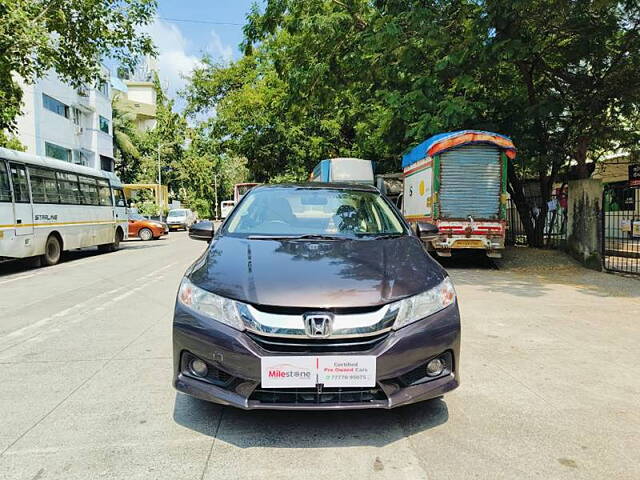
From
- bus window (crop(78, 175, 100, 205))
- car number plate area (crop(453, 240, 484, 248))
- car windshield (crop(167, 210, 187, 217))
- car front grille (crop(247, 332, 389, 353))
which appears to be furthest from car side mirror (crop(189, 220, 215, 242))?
car windshield (crop(167, 210, 187, 217))

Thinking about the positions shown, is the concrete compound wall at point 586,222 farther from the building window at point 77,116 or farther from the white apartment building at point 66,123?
the building window at point 77,116

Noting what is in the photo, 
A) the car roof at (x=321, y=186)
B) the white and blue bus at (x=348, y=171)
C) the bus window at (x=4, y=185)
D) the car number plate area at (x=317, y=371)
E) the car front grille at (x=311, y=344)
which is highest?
the white and blue bus at (x=348, y=171)

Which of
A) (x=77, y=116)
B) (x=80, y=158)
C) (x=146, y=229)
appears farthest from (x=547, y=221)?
(x=77, y=116)

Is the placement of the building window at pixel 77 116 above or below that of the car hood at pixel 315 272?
above

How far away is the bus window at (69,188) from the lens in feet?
47.9

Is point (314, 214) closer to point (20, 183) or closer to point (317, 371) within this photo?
point (317, 371)

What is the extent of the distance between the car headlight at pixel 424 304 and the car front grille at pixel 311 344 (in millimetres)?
230

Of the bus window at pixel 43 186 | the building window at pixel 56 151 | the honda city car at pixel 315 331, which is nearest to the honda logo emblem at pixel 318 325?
the honda city car at pixel 315 331

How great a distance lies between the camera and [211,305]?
2955 mm

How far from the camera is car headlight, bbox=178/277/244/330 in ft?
9.32

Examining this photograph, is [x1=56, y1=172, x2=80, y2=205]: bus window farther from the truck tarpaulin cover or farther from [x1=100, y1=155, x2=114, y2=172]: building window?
[x1=100, y1=155, x2=114, y2=172]: building window

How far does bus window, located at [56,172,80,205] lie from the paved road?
31.6 ft

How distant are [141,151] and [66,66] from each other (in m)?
37.0

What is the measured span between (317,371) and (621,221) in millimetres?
10935
